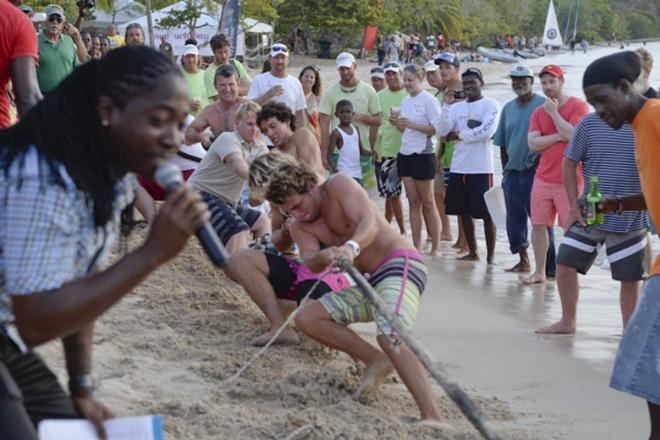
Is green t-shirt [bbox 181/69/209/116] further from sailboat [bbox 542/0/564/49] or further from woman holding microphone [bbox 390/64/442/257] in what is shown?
sailboat [bbox 542/0/564/49]

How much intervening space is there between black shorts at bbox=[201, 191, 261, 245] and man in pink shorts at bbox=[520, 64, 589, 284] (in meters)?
2.59

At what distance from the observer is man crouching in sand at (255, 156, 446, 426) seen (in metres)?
5.33

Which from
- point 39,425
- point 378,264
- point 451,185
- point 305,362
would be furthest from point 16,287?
point 451,185

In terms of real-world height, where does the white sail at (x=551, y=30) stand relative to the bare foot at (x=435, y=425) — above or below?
below

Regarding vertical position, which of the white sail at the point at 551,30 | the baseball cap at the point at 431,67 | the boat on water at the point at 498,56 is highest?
the baseball cap at the point at 431,67

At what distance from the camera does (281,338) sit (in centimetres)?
637

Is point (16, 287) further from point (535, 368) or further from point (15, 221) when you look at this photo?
point (535, 368)

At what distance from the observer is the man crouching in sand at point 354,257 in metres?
5.33

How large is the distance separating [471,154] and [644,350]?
579cm

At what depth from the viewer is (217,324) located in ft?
22.1

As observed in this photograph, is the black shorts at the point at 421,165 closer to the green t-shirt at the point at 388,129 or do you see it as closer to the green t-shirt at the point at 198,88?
the green t-shirt at the point at 388,129

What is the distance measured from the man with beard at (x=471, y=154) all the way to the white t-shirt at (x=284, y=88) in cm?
140

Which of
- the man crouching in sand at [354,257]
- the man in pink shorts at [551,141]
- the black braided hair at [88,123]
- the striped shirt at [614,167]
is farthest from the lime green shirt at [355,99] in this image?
the black braided hair at [88,123]

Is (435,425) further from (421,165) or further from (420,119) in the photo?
(420,119)
